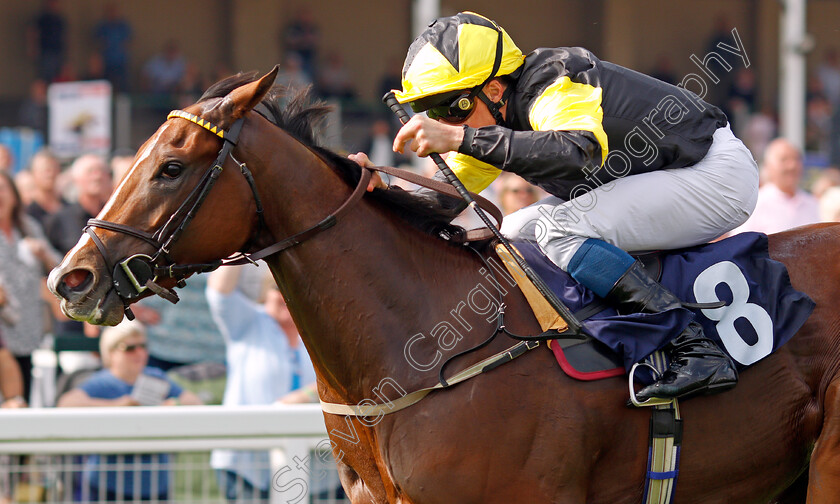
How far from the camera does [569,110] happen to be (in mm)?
2793

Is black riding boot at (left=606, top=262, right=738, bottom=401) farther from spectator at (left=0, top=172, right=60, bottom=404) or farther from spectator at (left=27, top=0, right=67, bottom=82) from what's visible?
spectator at (left=27, top=0, right=67, bottom=82)

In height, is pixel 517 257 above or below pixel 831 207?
above

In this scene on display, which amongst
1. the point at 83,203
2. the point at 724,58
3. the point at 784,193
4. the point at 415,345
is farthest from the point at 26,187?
the point at 724,58

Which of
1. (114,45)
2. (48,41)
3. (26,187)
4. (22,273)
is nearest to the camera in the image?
(22,273)

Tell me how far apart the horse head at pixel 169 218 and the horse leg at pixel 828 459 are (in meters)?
1.74

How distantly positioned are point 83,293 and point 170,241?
25 cm

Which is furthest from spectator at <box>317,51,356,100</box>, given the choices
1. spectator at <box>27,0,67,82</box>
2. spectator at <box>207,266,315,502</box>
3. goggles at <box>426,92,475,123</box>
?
goggles at <box>426,92,475,123</box>

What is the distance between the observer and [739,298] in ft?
9.53

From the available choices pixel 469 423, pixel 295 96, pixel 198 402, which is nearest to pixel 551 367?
pixel 469 423

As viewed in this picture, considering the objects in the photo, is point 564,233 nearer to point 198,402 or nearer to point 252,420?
point 252,420

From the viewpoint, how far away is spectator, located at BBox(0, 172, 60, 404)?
213 inches

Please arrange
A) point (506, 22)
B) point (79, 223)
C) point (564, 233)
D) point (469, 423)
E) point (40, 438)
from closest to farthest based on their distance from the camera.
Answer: point (469, 423), point (564, 233), point (40, 438), point (79, 223), point (506, 22)

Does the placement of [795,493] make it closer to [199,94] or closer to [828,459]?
[828,459]

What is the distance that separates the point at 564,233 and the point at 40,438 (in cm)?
225
